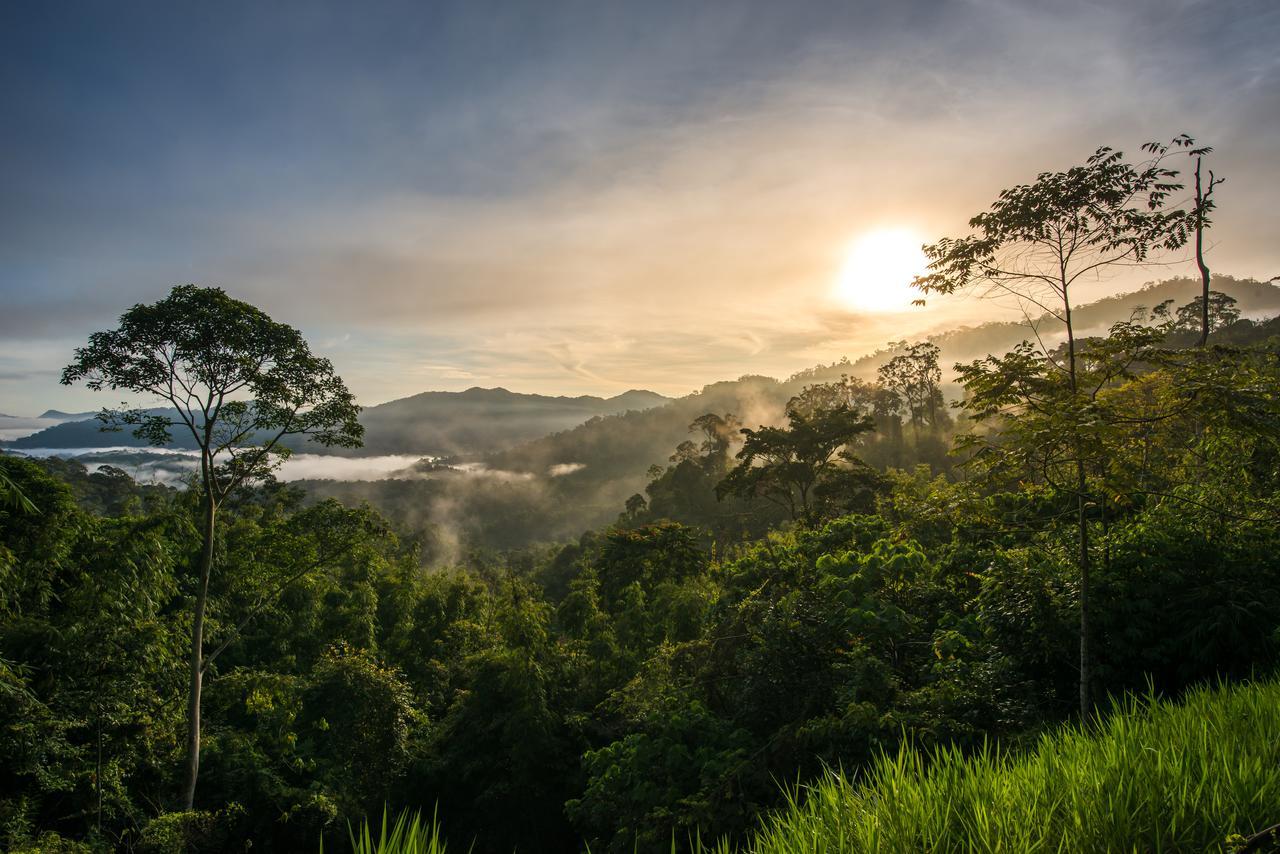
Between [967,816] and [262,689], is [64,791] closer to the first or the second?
[262,689]

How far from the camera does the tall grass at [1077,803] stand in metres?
1.71

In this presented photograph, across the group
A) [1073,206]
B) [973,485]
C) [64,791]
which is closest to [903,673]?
[973,485]

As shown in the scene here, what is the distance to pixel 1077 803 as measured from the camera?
179 cm

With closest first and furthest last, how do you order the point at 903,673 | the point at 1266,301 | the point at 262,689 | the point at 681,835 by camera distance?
the point at 681,835
the point at 903,673
the point at 262,689
the point at 1266,301

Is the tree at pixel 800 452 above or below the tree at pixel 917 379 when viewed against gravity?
below

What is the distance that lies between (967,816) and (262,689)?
14.9 m

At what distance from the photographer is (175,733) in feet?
37.2

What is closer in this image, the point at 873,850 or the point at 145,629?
the point at 873,850

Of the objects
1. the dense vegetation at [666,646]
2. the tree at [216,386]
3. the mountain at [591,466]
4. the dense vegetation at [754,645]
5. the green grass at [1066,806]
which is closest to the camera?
the green grass at [1066,806]

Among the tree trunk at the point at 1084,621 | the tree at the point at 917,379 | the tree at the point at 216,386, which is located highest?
the tree at the point at 917,379

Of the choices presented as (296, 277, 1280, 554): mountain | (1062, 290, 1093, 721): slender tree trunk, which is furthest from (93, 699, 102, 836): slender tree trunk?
(296, 277, 1280, 554): mountain

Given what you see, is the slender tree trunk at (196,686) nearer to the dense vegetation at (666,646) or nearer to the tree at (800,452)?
the dense vegetation at (666,646)

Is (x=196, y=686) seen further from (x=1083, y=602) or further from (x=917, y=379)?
(x=917, y=379)

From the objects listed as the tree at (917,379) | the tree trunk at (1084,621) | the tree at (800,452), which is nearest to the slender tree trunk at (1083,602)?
the tree trunk at (1084,621)
